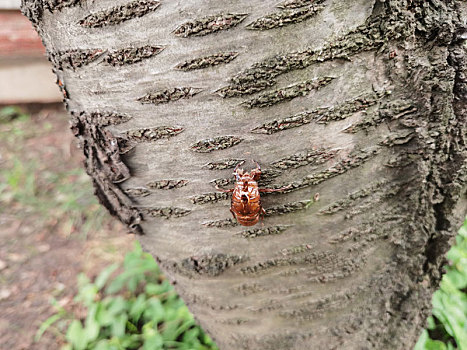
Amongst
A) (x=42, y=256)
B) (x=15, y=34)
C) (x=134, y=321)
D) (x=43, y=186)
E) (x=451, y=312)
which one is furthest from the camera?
(x=15, y=34)

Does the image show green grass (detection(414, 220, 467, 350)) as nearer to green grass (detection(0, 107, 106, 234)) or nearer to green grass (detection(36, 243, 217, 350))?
green grass (detection(36, 243, 217, 350))

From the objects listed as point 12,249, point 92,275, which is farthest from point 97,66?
point 12,249

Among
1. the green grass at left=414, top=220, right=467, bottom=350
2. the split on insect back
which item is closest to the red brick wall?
the split on insect back

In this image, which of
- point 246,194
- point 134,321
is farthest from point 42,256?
point 246,194

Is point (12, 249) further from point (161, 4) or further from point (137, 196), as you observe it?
point (161, 4)

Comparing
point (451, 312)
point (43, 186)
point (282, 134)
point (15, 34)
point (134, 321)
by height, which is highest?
point (282, 134)

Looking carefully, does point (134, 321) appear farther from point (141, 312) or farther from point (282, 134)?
point (282, 134)

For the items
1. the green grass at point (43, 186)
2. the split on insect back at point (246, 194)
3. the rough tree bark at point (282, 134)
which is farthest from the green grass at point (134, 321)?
the split on insect back at point (246, 194)
